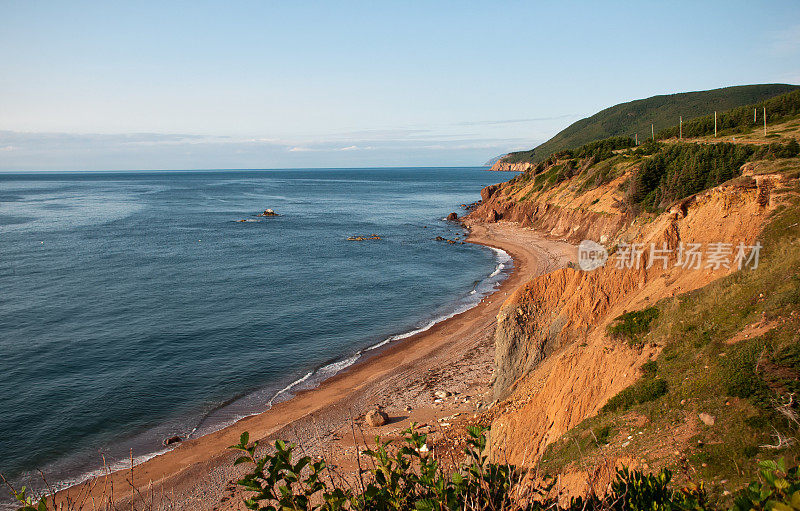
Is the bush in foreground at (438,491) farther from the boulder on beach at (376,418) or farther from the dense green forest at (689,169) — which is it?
the dense green forest at (689,169)

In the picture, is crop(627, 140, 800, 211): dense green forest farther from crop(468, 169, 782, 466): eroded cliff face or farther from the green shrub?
the green shrub

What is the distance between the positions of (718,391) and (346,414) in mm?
16516

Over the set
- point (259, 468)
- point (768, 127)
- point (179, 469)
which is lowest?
point (179, 469)

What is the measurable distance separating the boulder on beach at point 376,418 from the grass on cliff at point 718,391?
31.4ft

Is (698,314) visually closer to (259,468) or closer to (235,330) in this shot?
(259,468)

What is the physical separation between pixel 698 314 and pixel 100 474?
75.9ft

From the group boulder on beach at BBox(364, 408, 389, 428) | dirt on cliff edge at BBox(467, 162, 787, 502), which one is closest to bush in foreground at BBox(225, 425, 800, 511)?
dirt on cliff edge at BBox(467, 162, 787, 502)

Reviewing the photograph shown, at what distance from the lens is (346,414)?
2369 centimetres

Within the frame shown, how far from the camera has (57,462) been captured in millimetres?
20578

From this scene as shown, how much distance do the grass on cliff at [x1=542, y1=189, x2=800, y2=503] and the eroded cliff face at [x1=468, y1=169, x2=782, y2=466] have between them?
48.8 inches

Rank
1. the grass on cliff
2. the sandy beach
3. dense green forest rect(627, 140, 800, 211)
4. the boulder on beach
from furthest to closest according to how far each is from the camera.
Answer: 1. dense green forest rect(627, 140, 800, 211)
2. the boulder on beach
3. the sandy beach
4. the grass on cliff

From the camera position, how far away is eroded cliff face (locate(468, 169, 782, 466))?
15.4 metres

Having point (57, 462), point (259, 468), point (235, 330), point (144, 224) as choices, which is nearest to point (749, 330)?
point (259, 468)

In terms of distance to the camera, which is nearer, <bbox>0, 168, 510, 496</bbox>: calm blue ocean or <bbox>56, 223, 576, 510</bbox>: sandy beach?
<bbox>56, 223, 576, 510</bbox>: sandy beach
